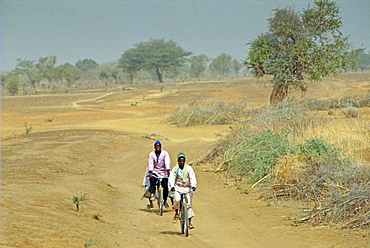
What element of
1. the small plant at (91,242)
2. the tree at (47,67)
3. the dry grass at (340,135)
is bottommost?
the small plant at (91,242)

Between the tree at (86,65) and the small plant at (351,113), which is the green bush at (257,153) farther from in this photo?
the tree at (86,65)

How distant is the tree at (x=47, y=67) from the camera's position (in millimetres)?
95925

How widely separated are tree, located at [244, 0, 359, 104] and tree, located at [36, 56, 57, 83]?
3061 inches

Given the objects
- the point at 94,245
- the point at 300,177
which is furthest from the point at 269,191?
the point at 94,245

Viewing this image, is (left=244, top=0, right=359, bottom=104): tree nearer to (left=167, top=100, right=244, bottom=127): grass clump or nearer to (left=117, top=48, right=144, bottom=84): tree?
(left=167, top=100, right=244, bottom=127): grass clump

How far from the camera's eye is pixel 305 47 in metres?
23.8

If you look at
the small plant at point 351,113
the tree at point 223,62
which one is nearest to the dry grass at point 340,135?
the small plant at point 351,113

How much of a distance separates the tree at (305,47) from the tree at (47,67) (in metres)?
77.7

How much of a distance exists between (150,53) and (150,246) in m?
87.1

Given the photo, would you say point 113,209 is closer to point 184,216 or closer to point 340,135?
point 184,216

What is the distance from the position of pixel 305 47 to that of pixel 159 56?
229ft

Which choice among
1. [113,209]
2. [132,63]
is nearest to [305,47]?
[113,209]

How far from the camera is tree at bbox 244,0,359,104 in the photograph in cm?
2397

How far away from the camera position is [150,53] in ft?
303
